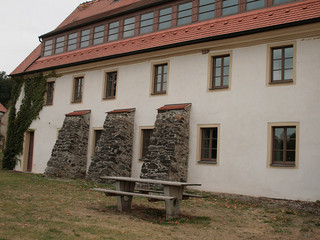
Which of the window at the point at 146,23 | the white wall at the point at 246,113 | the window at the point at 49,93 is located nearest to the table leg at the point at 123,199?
the white wall at the point at 246,113

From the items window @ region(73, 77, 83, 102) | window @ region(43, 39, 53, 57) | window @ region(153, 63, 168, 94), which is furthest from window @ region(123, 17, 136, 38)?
window @ region(43, 39, 53, 57)

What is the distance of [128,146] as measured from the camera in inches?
643

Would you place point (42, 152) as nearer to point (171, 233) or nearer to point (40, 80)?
point (40, 80)

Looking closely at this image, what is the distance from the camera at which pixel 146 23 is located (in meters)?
18.2

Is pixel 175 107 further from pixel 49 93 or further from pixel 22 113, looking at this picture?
pixel 22 113

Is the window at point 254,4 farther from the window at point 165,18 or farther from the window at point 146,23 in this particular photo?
the window at point 146,23

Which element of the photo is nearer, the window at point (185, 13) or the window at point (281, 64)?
the window at point (281, 64)

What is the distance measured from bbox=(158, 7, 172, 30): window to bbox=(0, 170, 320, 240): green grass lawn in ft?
29.1

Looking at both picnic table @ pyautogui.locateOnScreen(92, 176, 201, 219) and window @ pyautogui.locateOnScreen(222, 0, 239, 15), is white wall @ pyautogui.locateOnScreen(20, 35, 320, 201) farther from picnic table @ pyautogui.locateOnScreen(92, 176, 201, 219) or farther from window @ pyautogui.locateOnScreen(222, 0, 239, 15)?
picnic table @ pyautogui.locateOnScreen(92, 176, 201, 219)

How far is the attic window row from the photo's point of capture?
15.2 m

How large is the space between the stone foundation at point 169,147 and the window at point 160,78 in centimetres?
150

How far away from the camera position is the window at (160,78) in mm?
16109

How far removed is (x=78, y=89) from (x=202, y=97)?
818 centimetres

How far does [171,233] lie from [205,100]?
8014 mm
